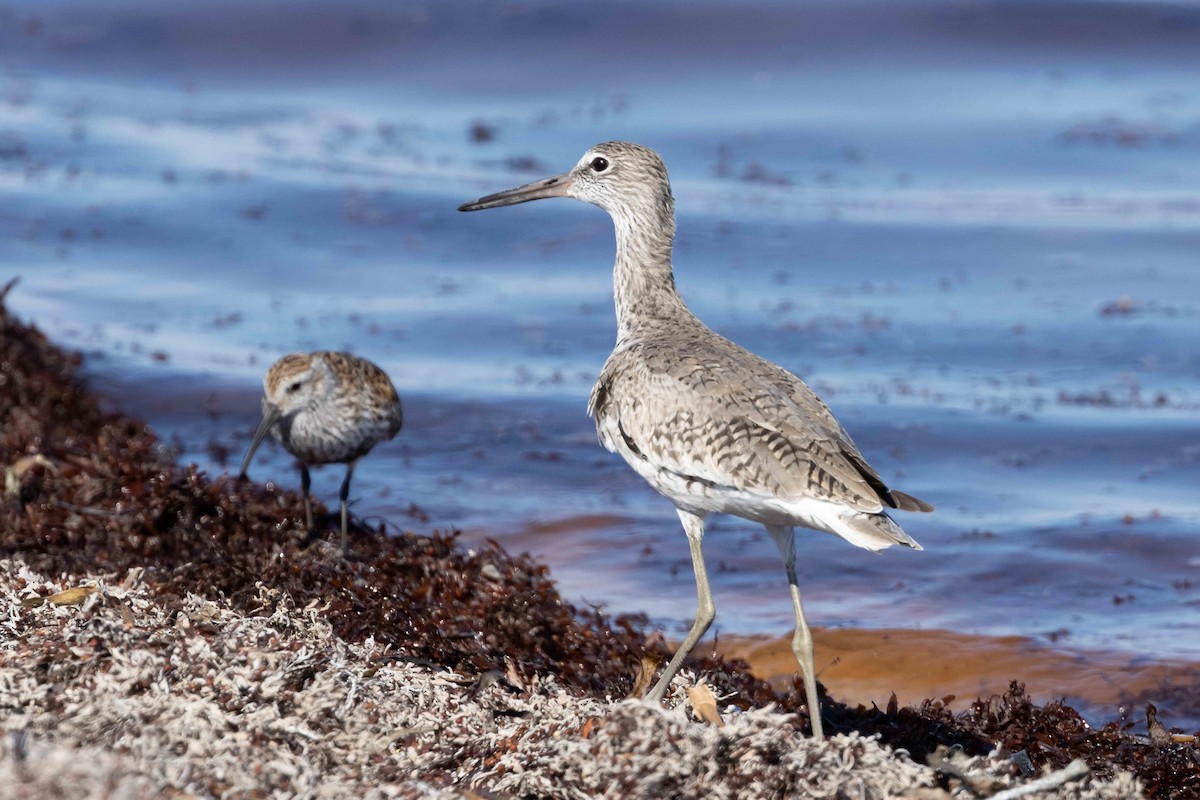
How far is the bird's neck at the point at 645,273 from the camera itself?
17.8ft

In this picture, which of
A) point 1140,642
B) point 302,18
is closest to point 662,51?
point 302,18

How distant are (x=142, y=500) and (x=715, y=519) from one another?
10.2ft

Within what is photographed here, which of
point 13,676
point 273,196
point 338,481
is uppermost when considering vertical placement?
point 273,196

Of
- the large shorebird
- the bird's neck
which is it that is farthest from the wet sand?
the bird's neck

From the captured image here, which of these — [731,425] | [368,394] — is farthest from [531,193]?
[731,425]

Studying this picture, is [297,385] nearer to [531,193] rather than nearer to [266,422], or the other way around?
[266,422]

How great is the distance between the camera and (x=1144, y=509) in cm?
778

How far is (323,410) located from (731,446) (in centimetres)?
271

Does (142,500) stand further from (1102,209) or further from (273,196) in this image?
(1102,209)

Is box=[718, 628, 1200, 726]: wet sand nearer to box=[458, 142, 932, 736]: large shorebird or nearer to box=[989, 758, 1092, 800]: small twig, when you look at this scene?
box=[458, 142, 932, 736]: large shorebird

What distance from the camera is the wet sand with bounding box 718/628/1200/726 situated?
19.3 feet

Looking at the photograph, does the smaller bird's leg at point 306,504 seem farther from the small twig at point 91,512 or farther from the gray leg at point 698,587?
the gray leg at point 698,587

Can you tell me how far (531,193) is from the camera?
19.8 feet

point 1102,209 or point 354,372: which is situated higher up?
point 1102,209
